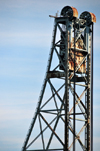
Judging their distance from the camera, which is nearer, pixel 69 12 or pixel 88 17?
pixel 69 12

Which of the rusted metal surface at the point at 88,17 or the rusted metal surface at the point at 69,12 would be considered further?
the rusted metal surface at the point at 88,17

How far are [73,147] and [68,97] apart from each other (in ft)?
17.2

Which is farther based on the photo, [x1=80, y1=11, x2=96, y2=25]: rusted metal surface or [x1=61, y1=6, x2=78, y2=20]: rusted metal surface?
[x1=80, y1=11, x2=96, y2=25]: rusted metal surface

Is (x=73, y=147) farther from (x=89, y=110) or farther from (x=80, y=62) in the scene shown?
(x=80, y=62)

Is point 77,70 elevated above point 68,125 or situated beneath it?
elevated above

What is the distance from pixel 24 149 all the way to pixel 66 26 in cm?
1379

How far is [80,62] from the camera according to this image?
2518 inches

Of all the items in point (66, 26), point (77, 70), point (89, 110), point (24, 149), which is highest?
point (66, 26)

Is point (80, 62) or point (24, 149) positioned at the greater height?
point (80, 62)

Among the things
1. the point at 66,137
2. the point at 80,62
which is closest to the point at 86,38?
the point at 80,62

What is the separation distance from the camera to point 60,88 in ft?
204

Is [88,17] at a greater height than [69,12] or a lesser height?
lesser

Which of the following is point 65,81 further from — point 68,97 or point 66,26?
point 66,26

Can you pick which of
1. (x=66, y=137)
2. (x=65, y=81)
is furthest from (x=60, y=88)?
(x=66, y=137)
